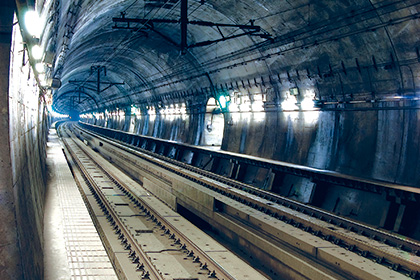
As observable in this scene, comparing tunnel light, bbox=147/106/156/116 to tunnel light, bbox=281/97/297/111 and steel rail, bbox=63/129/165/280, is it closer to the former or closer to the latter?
steel rail, bbox=63/129/165/280

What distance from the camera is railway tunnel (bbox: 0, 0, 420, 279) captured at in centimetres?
640

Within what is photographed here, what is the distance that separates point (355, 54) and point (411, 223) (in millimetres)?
4577

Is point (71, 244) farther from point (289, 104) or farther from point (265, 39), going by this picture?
point (265, 39)

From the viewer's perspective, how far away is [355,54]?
1102 cm

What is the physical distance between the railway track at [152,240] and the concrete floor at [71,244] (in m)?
0.74

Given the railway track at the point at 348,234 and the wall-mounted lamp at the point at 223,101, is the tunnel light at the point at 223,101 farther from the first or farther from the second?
the railway track at the point at 348,234

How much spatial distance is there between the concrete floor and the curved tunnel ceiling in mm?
4125

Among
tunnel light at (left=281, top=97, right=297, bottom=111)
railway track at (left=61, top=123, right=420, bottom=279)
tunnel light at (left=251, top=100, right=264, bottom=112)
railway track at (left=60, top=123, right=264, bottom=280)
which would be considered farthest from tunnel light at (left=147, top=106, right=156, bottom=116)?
railway track at (left=61, top=123, right=420, bottom=279)

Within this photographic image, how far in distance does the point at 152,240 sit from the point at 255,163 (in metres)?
7.34

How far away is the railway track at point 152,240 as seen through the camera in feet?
23.5

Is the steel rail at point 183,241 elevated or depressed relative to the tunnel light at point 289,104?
depressed

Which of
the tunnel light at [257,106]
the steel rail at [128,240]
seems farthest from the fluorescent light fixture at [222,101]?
the steel rail at [128,240]

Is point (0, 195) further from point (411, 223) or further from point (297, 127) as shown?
point (297, 127)

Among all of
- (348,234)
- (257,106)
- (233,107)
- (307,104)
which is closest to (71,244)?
(348,234)
